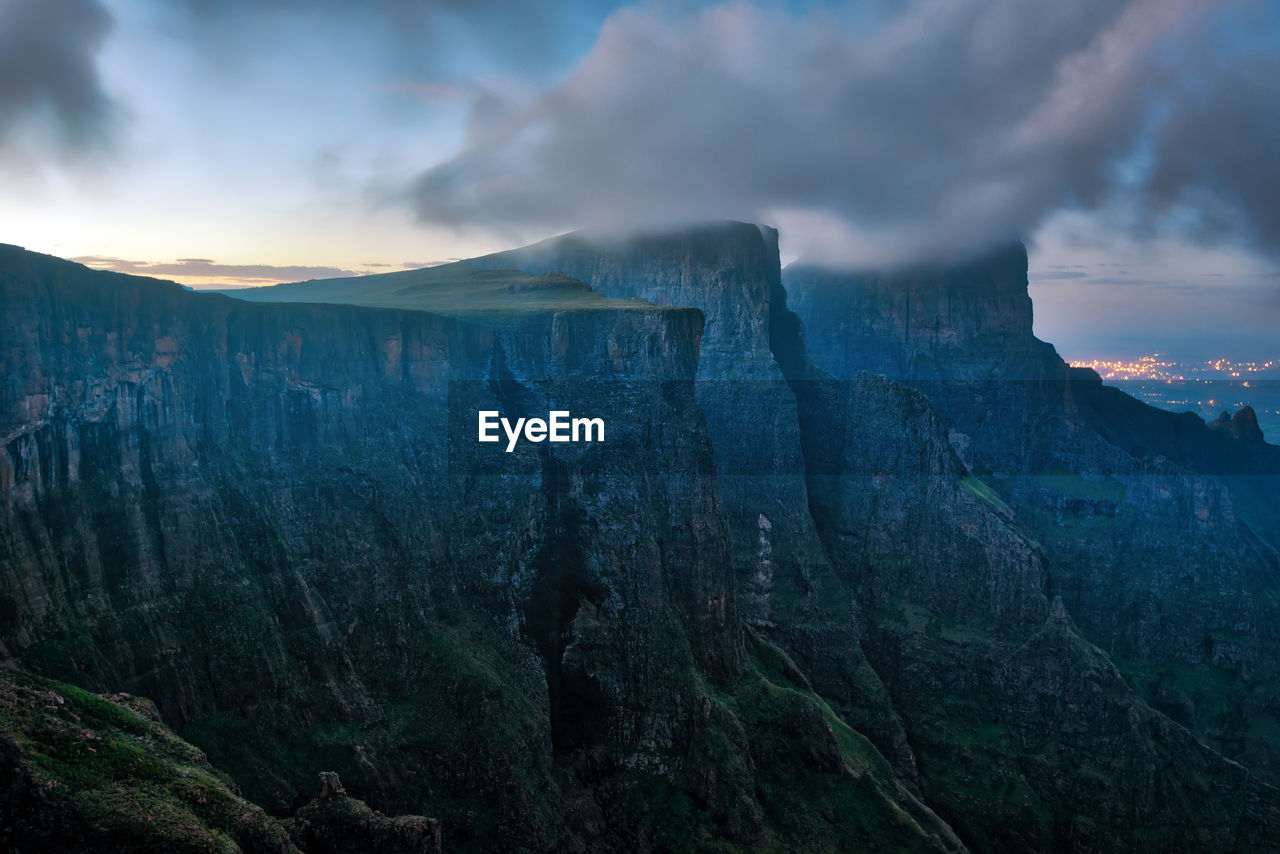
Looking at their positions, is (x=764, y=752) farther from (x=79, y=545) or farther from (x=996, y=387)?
(x=996, y=387)

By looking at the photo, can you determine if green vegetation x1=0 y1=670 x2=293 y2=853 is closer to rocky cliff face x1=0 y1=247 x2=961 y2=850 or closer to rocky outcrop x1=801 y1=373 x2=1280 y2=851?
rocky cliff face x1=0 y1=247 x2=961 y2=850

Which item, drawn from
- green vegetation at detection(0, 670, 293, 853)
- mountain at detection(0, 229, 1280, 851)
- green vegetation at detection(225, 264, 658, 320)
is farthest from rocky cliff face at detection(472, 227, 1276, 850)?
Answer: green vegetation at detection(0, 670, 293, 853)

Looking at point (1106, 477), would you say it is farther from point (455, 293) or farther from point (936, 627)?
point (455, 293)

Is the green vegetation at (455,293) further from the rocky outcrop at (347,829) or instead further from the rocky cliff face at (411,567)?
the rocky outcrop at (347,829)

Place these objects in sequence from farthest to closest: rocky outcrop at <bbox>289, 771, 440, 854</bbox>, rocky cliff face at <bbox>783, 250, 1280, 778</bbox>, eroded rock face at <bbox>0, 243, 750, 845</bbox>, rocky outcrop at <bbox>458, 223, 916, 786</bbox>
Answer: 1. rocky cliff face at <bbox>783, 250, 1280, 778</bbox>
2. rocky outcrop at <bbox>458, 223, 916, 786</bbox>
3. eroded rock face at <bbox>0, 243, 750, 845</bbox>
4. rocky outcrop at <bbox>289, 771, 440, 854</bbox>

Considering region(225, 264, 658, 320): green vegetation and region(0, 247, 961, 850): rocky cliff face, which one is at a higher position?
region(225, 264, 658, 320): green vegetation

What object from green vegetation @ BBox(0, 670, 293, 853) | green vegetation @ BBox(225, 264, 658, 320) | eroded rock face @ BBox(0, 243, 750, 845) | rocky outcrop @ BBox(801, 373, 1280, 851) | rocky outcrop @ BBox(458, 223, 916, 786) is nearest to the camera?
green vegetation @ BBox(0, 670, 293, 853)

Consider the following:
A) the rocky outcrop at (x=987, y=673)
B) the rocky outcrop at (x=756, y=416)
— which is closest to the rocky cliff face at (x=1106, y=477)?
the rocky outcrop at (x=987, y=673)

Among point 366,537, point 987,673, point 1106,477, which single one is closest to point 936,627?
point 987,673
